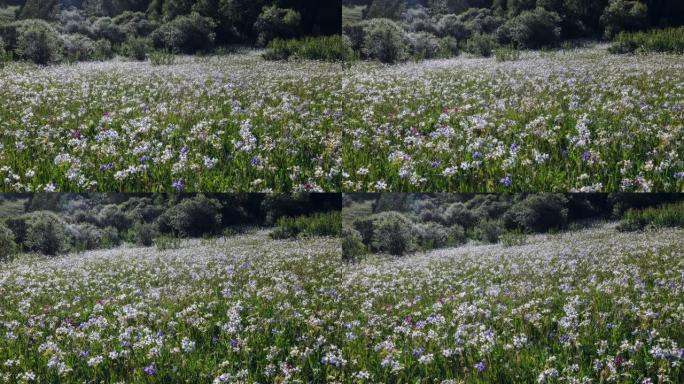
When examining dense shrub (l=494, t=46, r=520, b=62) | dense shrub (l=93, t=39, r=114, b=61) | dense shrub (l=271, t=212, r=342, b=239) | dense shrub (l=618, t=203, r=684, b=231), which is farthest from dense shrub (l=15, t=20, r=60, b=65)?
dense shrub (l=618, t=203, r=684, b=231)

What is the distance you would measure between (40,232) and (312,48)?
3123 mm

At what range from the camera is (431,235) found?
631cm

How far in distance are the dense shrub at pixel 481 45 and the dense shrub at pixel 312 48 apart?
4.01 feet

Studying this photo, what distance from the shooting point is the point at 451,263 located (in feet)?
20.4

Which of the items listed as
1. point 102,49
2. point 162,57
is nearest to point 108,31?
point 102,49

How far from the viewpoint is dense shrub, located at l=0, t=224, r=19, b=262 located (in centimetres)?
614

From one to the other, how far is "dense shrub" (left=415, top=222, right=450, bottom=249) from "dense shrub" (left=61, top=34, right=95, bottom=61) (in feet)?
12.0

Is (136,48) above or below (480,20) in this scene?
below

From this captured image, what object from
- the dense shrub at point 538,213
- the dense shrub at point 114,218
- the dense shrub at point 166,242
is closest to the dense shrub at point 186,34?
the dense shrub at point 114,218

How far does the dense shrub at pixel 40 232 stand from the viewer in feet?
19.8

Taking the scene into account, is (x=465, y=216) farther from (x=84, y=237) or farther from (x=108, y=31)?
(x=108, y=31)

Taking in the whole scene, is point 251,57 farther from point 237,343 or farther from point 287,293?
point 237,343

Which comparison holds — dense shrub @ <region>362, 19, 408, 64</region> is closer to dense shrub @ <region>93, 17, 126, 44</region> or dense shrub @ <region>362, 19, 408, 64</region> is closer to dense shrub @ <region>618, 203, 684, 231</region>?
dense shrub @ <region>93, 17, 126, 44</region>

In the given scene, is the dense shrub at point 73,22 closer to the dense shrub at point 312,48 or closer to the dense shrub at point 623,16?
the dense shrub at point 312,48
